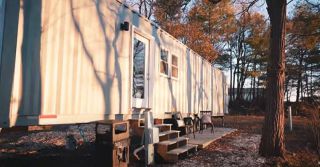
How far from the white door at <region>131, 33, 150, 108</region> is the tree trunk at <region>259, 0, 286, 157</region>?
2.96m

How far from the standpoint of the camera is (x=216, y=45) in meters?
31.5

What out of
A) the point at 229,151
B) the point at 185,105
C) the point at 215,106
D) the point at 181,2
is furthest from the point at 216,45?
the point at 229,151

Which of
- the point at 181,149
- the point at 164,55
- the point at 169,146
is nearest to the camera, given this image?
the point at 169,146

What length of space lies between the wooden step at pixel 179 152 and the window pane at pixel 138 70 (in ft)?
5.33

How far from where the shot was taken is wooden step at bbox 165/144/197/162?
6.80 m

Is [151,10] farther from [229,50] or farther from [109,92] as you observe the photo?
[109,92]

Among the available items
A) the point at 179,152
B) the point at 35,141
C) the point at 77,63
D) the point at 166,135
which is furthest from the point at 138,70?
the point at 35,141

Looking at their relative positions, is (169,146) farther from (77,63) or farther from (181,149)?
(77,63)

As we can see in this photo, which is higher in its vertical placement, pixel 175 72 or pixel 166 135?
pixel 175 72

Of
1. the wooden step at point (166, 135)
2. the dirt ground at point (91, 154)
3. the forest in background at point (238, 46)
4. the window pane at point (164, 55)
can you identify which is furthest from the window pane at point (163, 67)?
the forest in background at point (238, 46)

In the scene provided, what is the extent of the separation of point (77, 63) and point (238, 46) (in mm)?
32785

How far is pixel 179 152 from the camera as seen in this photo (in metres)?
7.02

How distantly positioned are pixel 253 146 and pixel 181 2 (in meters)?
6.00

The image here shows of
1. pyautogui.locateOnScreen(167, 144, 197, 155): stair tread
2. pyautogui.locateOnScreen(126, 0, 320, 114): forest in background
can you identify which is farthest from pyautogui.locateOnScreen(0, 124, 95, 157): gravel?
pyautogui.locateOnScreen(126, 0, 320, 114): forest in background
